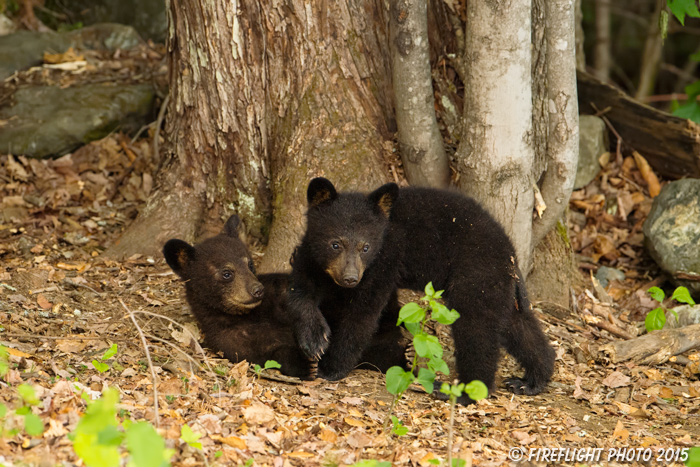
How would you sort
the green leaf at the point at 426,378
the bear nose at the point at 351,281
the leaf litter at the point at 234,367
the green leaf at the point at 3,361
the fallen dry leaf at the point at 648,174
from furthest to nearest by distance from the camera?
the fallen dry leaf at the point at 648,174 → the bear nose at the point at 351,281 → the green leaf at the point at 426,378 → the leaf litter at the point at 234,367 → the green leaf at the point at 3,361

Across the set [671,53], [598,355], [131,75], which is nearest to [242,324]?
[598,355]

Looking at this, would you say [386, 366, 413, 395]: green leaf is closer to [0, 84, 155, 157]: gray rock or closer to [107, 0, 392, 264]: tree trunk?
[107, 0, 392, 264]: tree trunk

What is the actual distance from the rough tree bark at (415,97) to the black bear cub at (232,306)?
1.73 m

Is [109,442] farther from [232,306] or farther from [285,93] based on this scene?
[285,93]

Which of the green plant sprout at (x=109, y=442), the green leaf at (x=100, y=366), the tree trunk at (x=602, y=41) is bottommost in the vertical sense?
the green leaf at (x=100, y=366)

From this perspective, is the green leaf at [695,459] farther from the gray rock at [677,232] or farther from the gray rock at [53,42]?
the gray rock at [53,42]

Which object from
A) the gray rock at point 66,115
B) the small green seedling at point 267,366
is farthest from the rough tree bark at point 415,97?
the gray rock at point 66,115

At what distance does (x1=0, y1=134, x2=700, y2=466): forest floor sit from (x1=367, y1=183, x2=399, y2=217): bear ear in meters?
1.31

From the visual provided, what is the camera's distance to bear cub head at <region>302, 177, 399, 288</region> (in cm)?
500

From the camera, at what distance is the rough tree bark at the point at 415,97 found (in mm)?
5676

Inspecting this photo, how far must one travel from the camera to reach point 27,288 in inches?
228

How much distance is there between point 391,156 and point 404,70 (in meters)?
0.86

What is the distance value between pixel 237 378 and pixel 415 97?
110 inches

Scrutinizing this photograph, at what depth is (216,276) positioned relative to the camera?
5.36 metres
